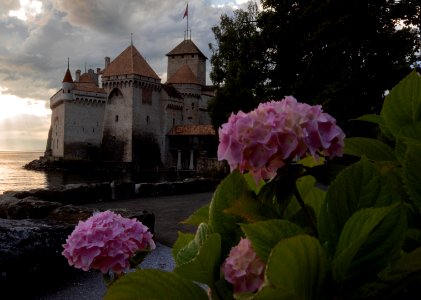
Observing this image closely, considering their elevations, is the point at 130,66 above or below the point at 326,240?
above

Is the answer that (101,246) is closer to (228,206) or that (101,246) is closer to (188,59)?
(228,206)

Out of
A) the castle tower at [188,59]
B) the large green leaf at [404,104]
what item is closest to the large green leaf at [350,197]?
the large green leaf at [404,104]

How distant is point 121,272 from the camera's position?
1.97 meters

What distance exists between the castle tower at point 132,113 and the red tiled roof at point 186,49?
37.5 feet

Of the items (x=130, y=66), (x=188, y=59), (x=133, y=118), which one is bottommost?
(x=133, y=118)

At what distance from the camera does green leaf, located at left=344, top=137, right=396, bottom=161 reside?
1.19m

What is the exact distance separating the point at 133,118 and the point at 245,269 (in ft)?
196

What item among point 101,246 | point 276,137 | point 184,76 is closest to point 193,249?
point 276,137

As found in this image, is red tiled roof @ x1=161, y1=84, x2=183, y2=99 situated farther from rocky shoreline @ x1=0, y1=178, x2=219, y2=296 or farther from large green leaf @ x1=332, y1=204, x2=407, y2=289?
large green leaf @ x1=332, y1=204, x2=407, y2=289

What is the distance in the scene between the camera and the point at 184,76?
65750 millimetres

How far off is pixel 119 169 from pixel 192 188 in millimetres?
47004

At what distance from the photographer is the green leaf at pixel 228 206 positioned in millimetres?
1001

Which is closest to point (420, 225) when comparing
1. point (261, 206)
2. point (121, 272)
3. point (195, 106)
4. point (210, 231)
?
point (261, 206)

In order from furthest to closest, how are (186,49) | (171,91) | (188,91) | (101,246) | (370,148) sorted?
(186,49), (188,91), (171,91), (101,246), (370,148)
